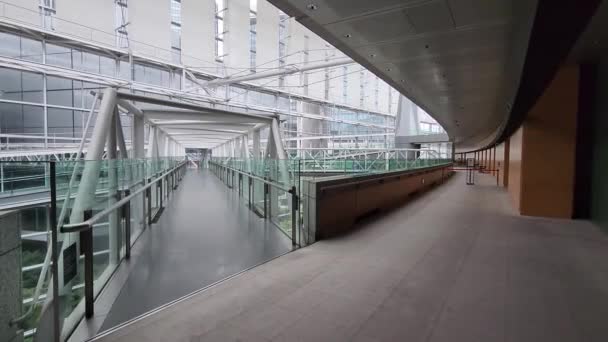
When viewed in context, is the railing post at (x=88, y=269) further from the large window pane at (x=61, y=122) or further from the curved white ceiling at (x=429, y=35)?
the large window pane at (x=61, y=122)

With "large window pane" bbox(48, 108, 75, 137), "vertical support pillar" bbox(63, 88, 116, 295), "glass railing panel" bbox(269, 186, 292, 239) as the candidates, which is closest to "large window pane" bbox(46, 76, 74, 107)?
"large window pane" bbox(48, 108, 75, 137)

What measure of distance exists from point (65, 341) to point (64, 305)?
Answer: 0.71 ft

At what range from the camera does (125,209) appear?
11.3 ft

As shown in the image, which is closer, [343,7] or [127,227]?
[343,7]

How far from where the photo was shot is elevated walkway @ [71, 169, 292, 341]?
89.3 inches

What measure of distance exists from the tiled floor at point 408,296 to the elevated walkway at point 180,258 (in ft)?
1.05

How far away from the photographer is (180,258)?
339 cm

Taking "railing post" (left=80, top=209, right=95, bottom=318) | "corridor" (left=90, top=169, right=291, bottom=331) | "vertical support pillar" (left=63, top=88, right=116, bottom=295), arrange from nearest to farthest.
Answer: "vertical support pillar" (left=63, top=88, right=116, bottom=295), "railing post" (left=80, top=209, right=95, bottom=318), "corridor" (left=90, top=169, right=291, bottom=331)

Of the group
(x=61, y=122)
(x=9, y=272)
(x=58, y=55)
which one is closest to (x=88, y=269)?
(x=9, y=272)

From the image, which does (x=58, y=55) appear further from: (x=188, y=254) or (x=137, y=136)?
(x=188, y=254)

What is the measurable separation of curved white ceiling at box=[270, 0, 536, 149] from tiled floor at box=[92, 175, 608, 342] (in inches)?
85.5

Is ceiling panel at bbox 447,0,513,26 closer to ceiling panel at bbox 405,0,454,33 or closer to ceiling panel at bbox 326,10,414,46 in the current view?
ceiling panel at bbox 405,0,454,33

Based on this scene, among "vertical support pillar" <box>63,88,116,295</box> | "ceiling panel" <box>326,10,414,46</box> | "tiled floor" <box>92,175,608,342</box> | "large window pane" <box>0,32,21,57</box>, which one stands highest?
"large window pane" <box>0,32,21,57</box>

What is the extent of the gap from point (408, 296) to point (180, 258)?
2.51 meters
